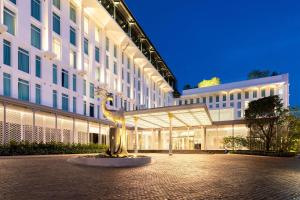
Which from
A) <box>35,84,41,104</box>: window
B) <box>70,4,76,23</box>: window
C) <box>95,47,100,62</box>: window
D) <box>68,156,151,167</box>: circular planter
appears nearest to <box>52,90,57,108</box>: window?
<box>35,84,41,104</box>: window

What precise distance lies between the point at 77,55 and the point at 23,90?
1057 cm

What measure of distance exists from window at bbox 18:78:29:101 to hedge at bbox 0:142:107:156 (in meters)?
4.41

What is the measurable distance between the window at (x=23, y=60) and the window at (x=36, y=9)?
397 centimetres

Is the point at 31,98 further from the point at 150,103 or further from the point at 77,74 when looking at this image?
the point at 150,103

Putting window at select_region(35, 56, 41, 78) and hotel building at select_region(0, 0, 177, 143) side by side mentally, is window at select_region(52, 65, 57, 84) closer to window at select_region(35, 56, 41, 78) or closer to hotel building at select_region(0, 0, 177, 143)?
hotel building at select_region(0, 0, 177, 143)

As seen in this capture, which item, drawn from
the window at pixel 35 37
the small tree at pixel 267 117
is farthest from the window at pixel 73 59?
the small tree at pixel 267 117

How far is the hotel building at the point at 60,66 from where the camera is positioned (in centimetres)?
2438

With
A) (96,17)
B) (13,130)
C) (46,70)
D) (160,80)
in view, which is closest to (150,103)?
(160,80)

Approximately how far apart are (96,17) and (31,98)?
1729cm

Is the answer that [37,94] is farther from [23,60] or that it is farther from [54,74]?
[54,74]

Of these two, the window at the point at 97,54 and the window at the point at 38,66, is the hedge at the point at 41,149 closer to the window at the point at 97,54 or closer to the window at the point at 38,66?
the window at the point at 38,66

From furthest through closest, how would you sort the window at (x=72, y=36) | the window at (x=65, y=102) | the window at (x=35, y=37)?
the window at (x=72, y=36) → the window at (x=65, y=102) → the window at (x=35, y=37)

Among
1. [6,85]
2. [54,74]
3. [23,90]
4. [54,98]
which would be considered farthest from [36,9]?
[54,98]

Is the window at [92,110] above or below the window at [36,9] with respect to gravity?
below
